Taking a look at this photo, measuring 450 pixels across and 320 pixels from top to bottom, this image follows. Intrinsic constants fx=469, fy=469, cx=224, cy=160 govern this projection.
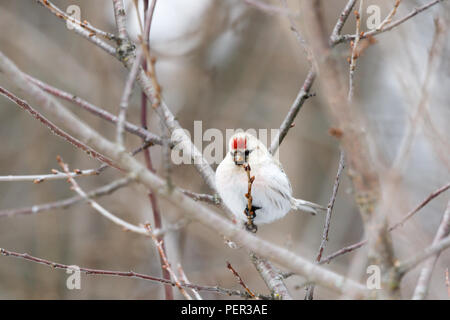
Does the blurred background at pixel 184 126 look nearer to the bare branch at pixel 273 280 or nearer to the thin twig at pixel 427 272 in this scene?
the bare branch at pixel 273 280

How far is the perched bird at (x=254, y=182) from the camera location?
2719 millimetres

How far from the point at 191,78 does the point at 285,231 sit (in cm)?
227

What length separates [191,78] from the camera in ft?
19.8

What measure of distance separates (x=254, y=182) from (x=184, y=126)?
9.11 feet

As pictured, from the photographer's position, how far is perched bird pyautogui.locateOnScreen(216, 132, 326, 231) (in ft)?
8.92

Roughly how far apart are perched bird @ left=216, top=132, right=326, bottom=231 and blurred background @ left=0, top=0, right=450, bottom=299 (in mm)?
1390

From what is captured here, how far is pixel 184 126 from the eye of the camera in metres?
5.50

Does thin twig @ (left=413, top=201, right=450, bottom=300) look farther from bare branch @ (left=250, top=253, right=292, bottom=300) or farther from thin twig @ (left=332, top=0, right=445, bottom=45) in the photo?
thin twig @ (left=332, top=0, right=445, bottom=45)

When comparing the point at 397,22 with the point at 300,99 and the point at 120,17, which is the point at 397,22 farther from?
the point at 120,17

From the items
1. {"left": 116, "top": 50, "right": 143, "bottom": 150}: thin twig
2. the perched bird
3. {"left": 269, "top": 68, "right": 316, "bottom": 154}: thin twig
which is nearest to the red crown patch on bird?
the perched bird

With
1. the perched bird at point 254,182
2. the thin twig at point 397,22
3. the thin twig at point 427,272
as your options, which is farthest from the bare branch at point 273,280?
the thin twig at point 397,22

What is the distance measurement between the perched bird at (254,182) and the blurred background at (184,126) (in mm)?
1390
